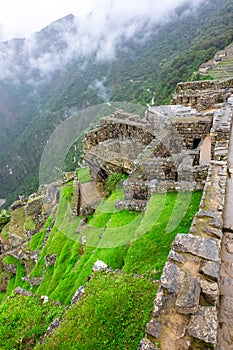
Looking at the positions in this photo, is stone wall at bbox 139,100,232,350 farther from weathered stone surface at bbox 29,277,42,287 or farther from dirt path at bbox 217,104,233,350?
weathered stone surface at bbox 29,277,42,287

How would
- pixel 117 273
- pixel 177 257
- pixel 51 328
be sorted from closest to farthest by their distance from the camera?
pixel 177 257 → pixel 51 328 → pixel 117 273

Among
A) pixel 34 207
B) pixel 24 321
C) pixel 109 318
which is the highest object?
pixel 109 318

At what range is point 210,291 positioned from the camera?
12.1ft

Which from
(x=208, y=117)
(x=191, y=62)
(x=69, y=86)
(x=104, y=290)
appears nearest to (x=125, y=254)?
(x=104, y=290)

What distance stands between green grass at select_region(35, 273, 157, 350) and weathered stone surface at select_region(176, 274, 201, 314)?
2010mm

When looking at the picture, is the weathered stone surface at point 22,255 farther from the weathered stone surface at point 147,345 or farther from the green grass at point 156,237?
the weathered stone surface at point 147,345

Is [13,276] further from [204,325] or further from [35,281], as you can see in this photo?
[204,325]

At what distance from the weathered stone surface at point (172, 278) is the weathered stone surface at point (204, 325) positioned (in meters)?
0.42

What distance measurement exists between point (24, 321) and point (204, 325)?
239 inches

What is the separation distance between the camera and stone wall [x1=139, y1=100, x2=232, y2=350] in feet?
10.7

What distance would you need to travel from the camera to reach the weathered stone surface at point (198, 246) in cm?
428

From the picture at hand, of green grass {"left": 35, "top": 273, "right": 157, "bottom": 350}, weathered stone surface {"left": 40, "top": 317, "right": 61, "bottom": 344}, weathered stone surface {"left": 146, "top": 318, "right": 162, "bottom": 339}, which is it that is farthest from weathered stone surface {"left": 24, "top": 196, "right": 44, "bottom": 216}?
weathered stone surface {"left": 146, "top": 318, "right": 162, "bottom": 339}

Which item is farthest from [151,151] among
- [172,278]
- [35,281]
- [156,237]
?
[35,281]

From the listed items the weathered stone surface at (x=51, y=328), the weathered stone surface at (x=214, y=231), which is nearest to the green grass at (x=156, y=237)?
the weathered stone surface at (x=51, y=328)
